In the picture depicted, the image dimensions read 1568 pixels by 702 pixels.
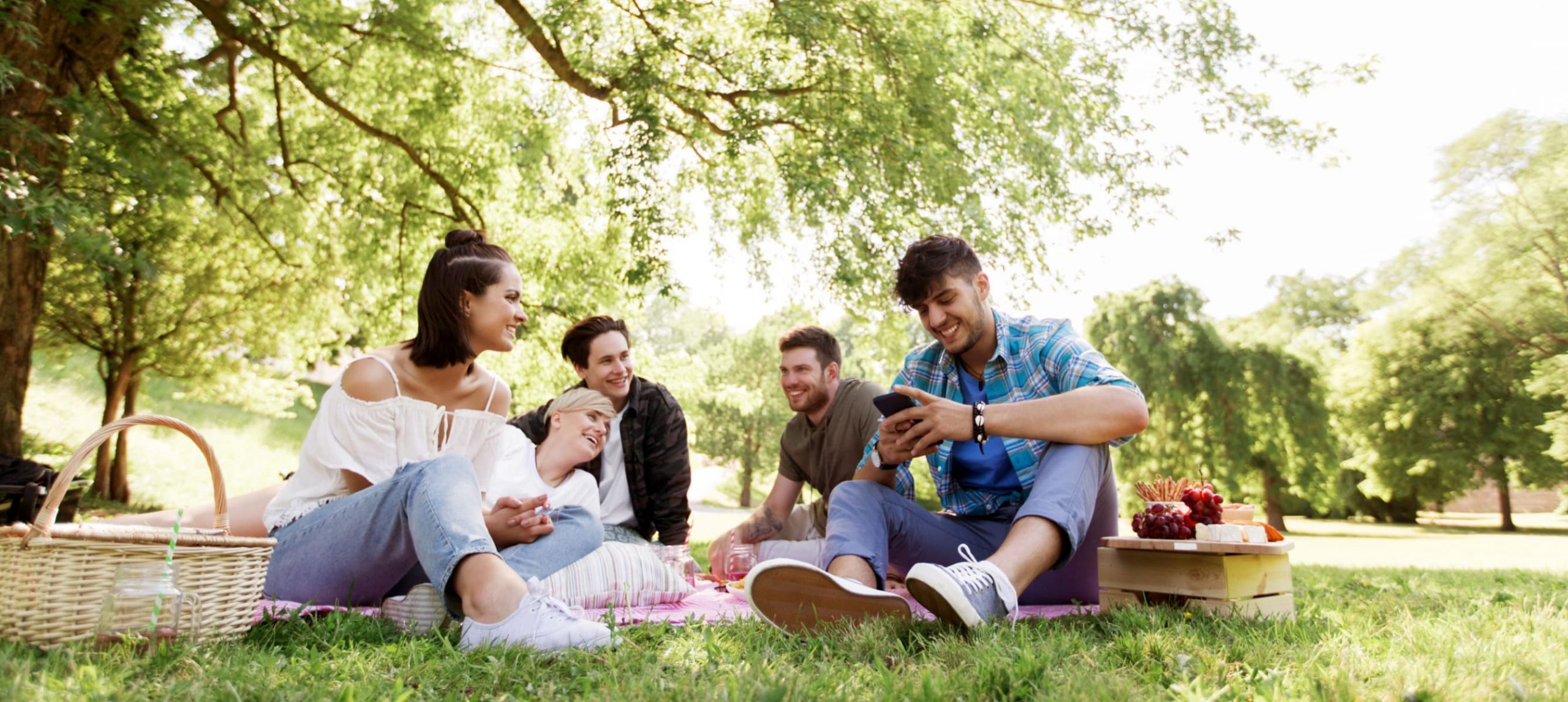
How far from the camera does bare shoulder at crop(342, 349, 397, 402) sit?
10.7ft

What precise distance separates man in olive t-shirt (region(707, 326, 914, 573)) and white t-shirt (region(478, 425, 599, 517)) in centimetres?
125

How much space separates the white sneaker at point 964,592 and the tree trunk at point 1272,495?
25525 mm

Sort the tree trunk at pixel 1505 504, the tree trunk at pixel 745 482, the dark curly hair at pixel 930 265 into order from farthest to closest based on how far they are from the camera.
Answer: the tree trunk at pixel 745 482 < the tree trunk at pixel 1505 504 < the dark curly hair at pixel 930 265

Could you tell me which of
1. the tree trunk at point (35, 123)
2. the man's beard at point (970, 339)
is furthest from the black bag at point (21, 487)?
the man's beard at point (970, 339)

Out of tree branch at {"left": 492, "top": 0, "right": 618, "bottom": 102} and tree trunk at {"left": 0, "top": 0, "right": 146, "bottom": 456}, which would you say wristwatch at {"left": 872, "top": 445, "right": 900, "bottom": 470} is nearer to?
tree trunk at {"left": 0, "top": 0, "right": 146, "bottom": 456}

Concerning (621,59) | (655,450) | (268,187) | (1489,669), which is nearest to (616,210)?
(621,59)

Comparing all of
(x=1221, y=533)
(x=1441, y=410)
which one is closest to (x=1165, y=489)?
(x=1221, y=533)

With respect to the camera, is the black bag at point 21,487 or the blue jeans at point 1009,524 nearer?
the blue jeans at point 1009,524

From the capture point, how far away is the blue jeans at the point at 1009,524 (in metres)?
2.99

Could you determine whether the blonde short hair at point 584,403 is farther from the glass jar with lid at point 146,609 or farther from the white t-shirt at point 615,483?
the glass jar with lid at point 146,609

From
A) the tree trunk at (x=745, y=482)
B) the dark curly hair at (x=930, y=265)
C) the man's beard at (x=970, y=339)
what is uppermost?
the dark curly hair at (x=930, y=265)

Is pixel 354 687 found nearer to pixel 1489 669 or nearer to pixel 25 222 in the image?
pixel 1489 669

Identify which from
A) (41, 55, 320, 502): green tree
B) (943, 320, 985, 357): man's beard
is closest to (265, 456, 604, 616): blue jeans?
(943, 320, 985, 357): man's beard

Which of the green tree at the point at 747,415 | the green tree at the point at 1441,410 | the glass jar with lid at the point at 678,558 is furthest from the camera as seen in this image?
the green tree at the point at 747,415
